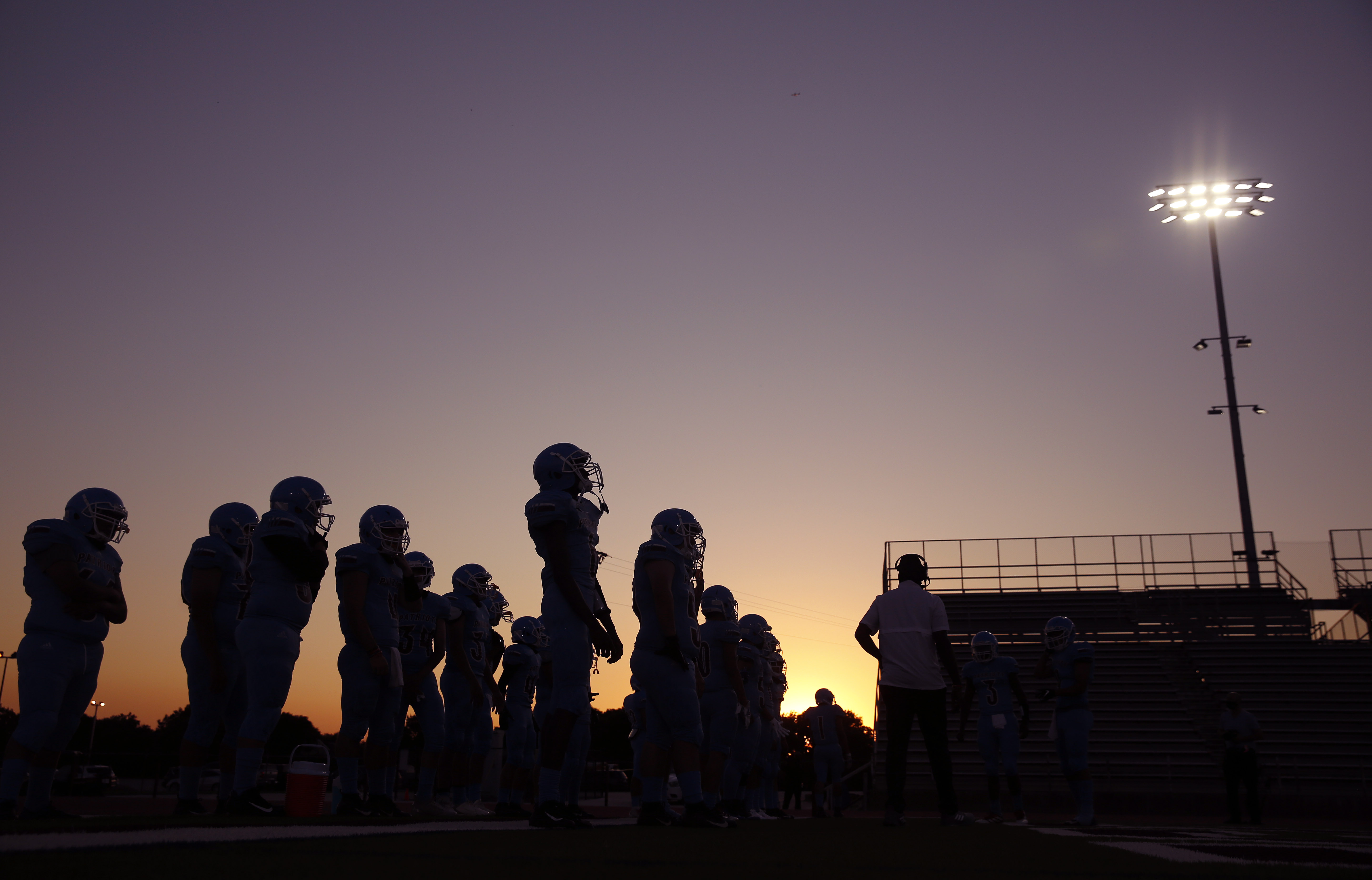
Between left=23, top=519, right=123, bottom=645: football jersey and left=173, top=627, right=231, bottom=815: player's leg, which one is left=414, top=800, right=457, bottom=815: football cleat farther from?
left=23, top=519, right=123, bottom=645: football jersey

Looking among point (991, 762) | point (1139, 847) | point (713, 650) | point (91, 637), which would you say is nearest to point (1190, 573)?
point (991, 762)

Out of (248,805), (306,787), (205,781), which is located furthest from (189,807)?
(205,781)

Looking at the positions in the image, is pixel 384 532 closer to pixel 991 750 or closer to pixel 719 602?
pixel 719 602

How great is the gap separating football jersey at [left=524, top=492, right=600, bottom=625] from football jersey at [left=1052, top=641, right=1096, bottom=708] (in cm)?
633

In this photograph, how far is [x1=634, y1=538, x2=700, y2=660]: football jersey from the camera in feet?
22.1

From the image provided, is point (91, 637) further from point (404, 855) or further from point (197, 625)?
point (404, 855)

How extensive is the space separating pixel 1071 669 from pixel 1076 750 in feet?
2.77

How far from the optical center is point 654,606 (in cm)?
688

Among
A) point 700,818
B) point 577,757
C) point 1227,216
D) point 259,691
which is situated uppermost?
point 1227,216

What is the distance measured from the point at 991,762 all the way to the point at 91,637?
9411mm

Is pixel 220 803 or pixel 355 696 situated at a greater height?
pixel 355 696

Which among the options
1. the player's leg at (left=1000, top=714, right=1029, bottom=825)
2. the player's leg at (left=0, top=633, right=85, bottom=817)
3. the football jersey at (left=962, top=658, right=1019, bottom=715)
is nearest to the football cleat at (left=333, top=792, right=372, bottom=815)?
the player's leg at (left=0, top=633, right=85, bottom=817)

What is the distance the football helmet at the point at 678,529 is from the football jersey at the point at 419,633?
2.65 m

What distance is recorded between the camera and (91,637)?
649 cm
